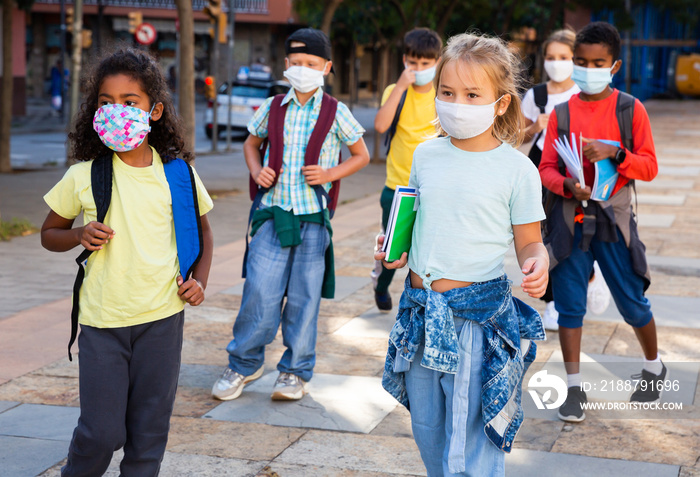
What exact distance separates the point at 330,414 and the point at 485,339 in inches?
65.5

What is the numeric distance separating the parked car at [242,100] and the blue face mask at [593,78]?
62.7 ft

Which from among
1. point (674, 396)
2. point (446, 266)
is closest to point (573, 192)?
point (674, 396)

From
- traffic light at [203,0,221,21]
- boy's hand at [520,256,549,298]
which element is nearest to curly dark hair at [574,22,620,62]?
boy's hand at [520,256,549,298]

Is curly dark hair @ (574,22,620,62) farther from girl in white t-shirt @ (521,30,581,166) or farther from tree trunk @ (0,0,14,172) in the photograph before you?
tree trunk @ (0,0,14,172)

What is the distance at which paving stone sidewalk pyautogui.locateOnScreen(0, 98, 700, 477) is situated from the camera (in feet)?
12.2

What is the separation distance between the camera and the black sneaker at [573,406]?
4.20m

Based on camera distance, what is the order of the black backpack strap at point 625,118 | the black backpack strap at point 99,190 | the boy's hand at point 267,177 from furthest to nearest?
the boy's hand at point 267,177, the black backpack strap at point 625,118, the black backpack strap at point 99,190

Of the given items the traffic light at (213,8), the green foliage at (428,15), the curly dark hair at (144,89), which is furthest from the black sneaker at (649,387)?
the green foliage at (428,15)

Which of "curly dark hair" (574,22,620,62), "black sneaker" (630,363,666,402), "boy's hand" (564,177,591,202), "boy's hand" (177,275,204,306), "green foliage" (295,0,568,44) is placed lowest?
"black sneaker" (630,363,666,402)

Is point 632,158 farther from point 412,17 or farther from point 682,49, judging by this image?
point 682,49

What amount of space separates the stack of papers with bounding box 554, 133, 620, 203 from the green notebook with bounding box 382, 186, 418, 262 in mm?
1454

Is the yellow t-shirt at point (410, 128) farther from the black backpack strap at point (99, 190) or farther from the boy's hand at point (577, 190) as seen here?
the black backpack strap at point (99, 190)

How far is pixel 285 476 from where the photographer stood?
3.57m

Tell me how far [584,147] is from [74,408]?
2.67 m
